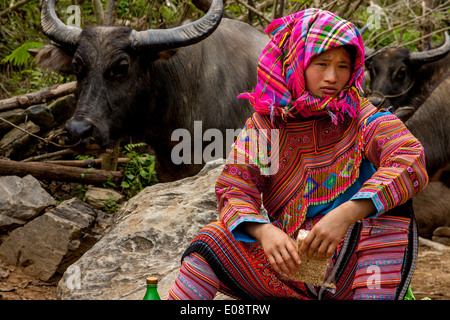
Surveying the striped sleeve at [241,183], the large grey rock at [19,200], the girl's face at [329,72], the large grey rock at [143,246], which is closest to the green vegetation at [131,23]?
the large grey rock at [19,200]

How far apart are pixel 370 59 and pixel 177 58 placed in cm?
340

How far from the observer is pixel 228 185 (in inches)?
94.5

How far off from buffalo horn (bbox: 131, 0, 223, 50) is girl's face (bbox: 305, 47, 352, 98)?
2.27 metres

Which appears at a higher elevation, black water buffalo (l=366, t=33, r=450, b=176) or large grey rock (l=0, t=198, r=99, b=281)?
black water buffalo (l=366, t=33, r=450, b=176)

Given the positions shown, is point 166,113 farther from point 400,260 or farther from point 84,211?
point 400,260

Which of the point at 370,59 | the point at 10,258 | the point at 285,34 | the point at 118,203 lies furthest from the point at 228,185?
the point at 370,59

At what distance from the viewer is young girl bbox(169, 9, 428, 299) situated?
214 cm

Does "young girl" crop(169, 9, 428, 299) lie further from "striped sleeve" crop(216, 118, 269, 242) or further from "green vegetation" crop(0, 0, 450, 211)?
"green vegetation" crop(0, 0, 450, 211)


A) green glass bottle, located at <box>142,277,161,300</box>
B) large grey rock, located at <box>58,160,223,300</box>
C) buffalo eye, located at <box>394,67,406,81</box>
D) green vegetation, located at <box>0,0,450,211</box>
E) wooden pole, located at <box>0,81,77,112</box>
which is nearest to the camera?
green glass bottle, located at <box>142,277,161,300</box>

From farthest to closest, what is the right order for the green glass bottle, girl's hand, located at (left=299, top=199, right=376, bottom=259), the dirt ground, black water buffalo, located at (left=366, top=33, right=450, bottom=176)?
1. black water buffalo, located at (left=366, top=33, right=450, bottom=176)
2. the dirt ground
3. the green glass bottle
4. girl's hand, located at (left=299, top=199, right=376, bottom=259)

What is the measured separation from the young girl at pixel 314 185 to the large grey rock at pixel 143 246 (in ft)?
2.89

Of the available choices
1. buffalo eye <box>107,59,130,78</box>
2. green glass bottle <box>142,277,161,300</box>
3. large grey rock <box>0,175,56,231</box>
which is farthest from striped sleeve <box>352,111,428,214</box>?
large grey rock <box>0,175,56,231</box>

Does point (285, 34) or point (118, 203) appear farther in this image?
point (118, 203)
